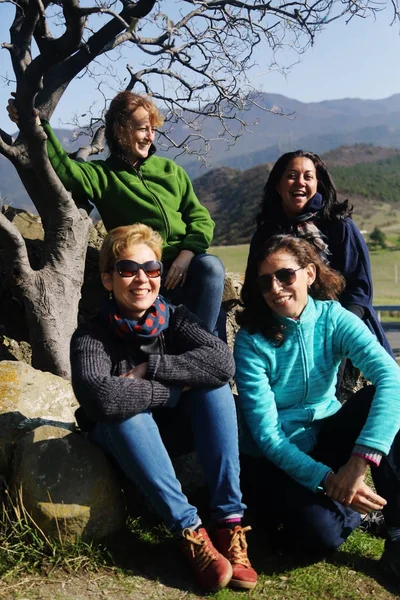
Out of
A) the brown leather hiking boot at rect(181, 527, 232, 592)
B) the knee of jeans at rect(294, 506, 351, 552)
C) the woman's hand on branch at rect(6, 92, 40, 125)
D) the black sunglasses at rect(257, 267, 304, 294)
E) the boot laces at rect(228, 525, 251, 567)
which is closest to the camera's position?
the brown leather hiking boot at rect(181, 527, 232, 592)

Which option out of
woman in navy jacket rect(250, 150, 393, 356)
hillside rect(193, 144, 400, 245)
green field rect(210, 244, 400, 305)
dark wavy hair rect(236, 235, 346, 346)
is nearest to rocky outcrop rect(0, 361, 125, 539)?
dark wavy hair rect(236, 235, 346, 346)

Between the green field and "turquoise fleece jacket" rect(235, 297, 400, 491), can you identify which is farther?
the green field

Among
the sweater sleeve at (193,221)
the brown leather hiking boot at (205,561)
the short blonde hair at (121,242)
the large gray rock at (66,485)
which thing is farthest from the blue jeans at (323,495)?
the sweater sleeve at (193,221)

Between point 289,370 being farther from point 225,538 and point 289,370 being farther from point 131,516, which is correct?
point 131,516

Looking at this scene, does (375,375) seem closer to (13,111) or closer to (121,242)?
(121,242)

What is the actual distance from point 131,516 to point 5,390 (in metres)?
0.96

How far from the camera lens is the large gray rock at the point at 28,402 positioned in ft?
11.2

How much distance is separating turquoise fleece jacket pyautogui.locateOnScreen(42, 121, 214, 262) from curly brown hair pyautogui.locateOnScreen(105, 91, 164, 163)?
0.09 metres

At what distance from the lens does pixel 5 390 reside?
3.65m

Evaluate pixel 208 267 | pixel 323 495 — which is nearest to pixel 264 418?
pixel 323 495

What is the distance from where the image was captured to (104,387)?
2861mm

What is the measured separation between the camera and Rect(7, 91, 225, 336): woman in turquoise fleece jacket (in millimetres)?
4117

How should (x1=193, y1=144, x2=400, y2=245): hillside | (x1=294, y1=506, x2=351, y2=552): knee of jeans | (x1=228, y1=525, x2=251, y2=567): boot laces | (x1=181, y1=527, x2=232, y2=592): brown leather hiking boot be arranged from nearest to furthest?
1. (x1=181, y1=527, x2=232, y2=592): brown leather hiking boot
2. (x1=228, y1=525, x2=251, y2=567): boot laces
3. (x1=294, y1=506, x2=351, y2=552): knee of jeans
4. (x1=193, y1=144, x2=400, y2=245): hillside

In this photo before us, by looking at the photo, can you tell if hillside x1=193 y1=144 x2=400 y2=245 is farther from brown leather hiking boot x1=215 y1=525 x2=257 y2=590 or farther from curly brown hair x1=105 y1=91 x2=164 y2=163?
brown leather hiking boot x1=215 y1=525 x2=257 y2=590
